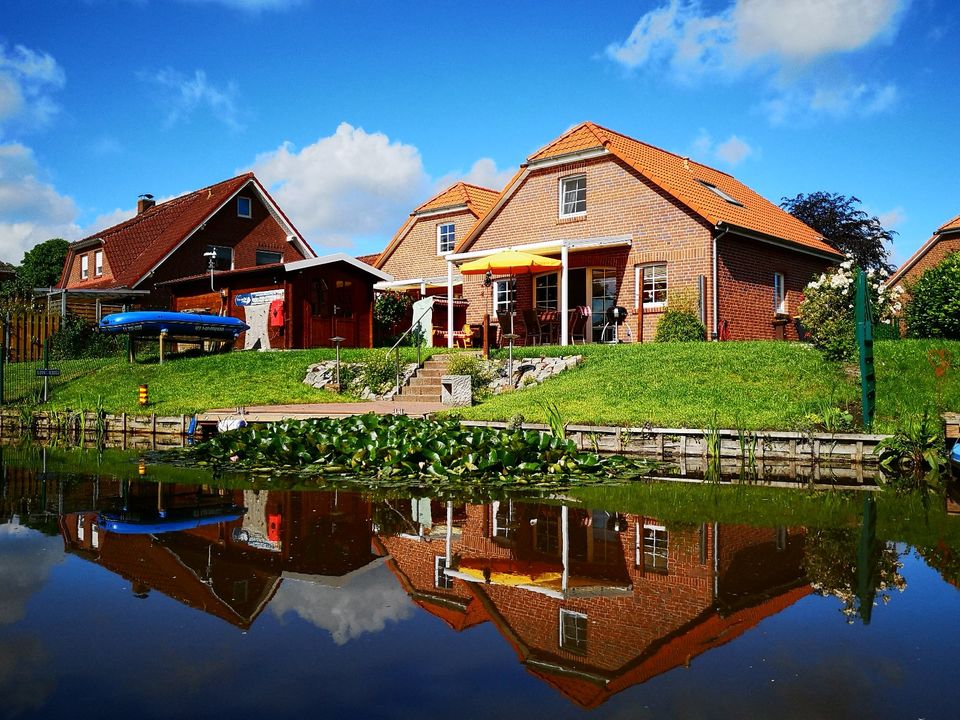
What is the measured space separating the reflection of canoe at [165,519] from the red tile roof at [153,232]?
83.5 ft

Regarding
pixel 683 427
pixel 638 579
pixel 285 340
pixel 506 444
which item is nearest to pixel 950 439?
pixel 683 427

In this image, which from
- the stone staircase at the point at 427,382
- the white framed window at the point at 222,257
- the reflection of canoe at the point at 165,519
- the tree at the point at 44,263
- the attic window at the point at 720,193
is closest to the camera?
the reflection of canoe at the point at 165,519

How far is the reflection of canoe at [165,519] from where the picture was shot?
707cm

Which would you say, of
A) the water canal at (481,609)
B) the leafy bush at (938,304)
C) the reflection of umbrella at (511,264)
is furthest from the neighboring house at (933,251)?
the water canal at (481,609)

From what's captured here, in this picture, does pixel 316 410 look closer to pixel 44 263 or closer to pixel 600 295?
pixel 600 295

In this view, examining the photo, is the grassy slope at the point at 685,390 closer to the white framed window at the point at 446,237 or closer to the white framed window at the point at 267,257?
the white framed window at the point at 446,237

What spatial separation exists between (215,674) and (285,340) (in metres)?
20.1

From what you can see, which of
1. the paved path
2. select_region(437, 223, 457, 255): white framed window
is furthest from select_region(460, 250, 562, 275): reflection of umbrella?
select_region(437, 223, 457, 255): white framed window

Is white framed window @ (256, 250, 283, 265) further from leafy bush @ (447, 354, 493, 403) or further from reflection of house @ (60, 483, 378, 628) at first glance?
reflection of house @ (60, 483, 378, 628)

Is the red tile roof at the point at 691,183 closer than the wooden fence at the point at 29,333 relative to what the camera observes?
Yes

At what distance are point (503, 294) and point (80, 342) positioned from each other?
1425 centimetres

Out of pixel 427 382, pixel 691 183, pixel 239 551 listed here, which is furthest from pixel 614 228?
pixel 239 551

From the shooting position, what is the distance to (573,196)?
23.2m

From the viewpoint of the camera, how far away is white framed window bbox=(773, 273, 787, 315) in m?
22.5
